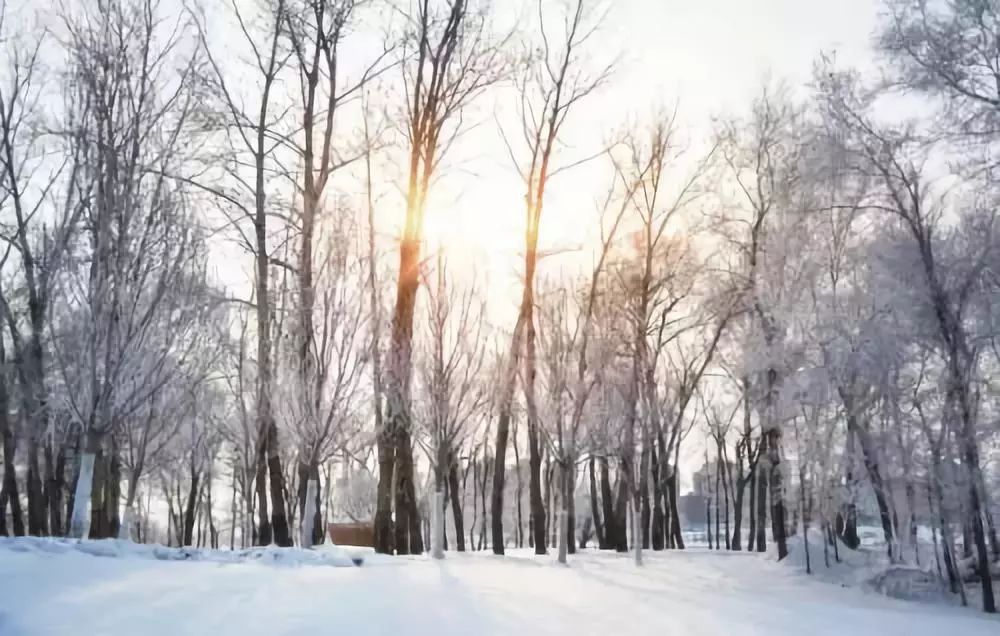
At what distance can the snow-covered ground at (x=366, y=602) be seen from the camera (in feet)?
21.4

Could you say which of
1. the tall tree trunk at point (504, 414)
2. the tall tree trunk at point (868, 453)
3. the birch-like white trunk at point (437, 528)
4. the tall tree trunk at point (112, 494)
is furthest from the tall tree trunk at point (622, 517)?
the tall tree trunk at point (112, 494)

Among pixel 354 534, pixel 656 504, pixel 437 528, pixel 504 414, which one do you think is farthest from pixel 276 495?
pixel 656 504

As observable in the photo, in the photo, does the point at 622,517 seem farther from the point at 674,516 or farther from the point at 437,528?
the point at 437,528

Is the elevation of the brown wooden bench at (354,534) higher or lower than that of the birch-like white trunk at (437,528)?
lower

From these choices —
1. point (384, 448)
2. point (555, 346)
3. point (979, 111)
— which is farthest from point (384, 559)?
point (979, 111)

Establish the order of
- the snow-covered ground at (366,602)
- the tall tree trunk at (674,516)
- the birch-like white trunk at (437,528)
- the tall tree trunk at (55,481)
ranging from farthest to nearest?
the tall tree trunk at (674,516)
the tall tree trunk at (55,481)
the birch-like white trunk at (437,528)
the snow-covered ground at (366,602)

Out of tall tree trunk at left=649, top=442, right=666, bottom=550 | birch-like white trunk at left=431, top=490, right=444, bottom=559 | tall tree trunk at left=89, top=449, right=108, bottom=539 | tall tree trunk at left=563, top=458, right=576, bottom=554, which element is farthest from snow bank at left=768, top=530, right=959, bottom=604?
tall tree trunk at left=89, top=449, right=108, bottom=539

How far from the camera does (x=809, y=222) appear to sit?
57.9 ft

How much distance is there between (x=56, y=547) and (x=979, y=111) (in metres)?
14.0

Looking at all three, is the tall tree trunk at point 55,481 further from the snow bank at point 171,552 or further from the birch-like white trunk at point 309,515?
the snow bank at point 171,552

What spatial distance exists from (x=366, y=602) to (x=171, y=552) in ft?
13.5

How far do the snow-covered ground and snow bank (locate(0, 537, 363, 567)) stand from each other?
0.03 m

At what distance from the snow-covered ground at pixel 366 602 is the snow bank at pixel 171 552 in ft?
0.09

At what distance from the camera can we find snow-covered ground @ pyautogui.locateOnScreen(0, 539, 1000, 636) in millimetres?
6516
